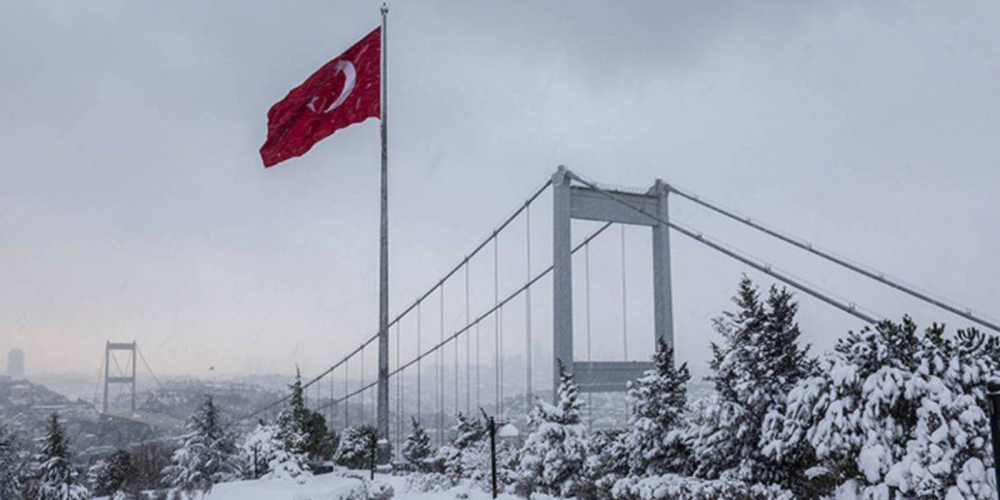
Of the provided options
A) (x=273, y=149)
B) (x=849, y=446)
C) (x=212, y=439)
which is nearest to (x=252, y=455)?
(x=212, y=439)

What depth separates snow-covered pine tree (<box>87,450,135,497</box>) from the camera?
160 feet

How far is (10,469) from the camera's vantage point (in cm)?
2906

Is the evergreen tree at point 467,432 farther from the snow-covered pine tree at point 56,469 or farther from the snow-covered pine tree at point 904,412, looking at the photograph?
the snow-covered pine tree at point 904,412

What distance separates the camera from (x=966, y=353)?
1244 centimetres

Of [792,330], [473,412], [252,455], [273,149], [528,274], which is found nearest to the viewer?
[273,149]

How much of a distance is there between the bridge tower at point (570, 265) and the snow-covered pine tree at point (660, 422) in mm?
2259

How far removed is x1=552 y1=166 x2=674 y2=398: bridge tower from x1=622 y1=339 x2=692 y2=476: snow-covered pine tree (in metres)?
2.26

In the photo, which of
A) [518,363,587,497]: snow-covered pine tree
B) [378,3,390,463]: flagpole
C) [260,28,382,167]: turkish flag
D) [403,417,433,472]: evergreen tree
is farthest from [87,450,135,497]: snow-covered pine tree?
[378,3,390,463]: flagpole

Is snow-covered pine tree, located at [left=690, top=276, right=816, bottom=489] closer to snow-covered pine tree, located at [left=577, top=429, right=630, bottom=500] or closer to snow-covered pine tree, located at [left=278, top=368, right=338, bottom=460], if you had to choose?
snow-covered pine tree, located at [left=577, top=429, right=630, bottom=500]

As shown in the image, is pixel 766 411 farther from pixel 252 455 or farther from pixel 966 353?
pixel 252 455

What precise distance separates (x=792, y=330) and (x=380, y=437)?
391 inches

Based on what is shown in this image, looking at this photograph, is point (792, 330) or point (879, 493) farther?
point (792, 330)

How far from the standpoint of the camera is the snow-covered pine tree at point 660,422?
20.6 meters

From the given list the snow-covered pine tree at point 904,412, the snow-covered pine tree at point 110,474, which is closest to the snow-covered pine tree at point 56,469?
the snow-covered pine tree at point 110,474
